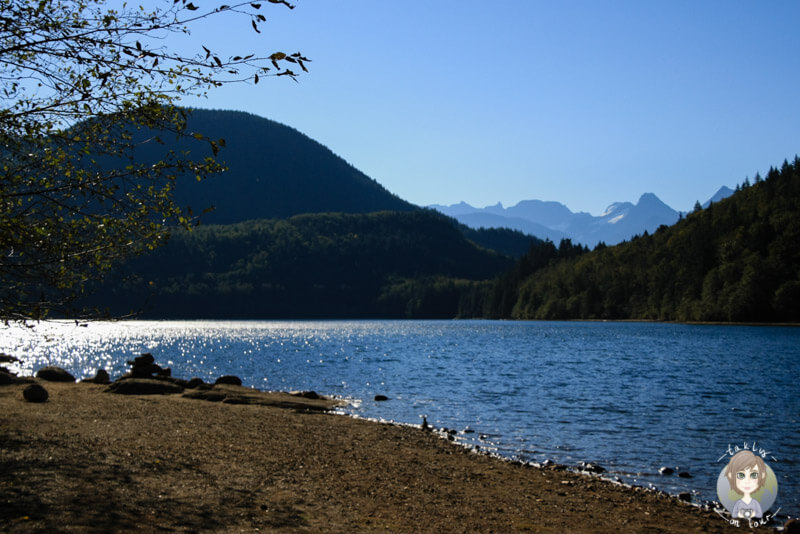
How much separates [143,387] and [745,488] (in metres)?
29.8

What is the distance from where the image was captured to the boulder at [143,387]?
33.7 metres

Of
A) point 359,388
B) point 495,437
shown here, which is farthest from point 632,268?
point 495,437

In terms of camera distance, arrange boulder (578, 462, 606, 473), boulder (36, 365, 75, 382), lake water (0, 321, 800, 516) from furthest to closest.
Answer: boulder (36, 365, 75, 382), lake water (0, 321, 800, 516), boulder (578, 462, 606, 473)

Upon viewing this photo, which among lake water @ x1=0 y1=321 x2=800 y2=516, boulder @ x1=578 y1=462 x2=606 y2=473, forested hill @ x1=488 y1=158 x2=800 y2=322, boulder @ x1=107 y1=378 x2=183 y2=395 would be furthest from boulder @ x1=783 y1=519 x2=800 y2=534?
forested hill @ x1=488 y1=158 x2=800 y2=322

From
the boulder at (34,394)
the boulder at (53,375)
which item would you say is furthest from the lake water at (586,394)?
the boulder at (53,375)

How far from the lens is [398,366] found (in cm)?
6788

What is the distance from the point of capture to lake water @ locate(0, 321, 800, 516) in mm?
24516

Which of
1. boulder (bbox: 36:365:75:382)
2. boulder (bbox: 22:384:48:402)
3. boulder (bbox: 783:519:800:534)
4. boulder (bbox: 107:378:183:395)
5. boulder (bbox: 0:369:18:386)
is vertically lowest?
boulder (bbox: 36:365:75:382)

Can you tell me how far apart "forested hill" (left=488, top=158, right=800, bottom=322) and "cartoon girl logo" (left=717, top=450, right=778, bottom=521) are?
135 m

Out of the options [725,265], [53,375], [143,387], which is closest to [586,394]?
[143,387]

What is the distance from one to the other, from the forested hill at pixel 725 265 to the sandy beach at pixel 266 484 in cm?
13647

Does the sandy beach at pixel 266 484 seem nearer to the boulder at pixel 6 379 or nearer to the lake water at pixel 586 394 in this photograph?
the lake water at pixel 586 394

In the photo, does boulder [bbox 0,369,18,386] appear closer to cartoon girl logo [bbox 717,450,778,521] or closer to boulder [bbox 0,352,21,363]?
boulder [bbox 0,352,21,363]

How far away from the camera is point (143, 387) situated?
34719 millimetres
